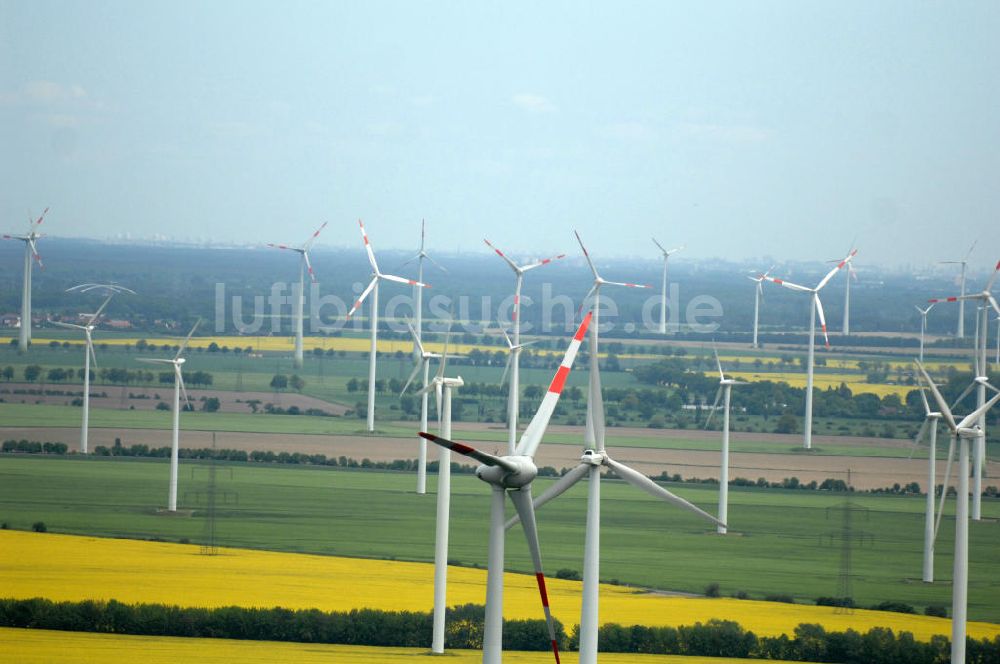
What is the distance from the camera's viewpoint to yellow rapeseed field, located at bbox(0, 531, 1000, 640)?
130 feet

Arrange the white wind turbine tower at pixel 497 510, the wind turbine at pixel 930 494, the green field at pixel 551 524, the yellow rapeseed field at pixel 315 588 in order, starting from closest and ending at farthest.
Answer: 1. the white wind turbine tower at pixel 497 510
2. the yellow rapeseed field at pixel 315 588
3. the wind turbine at pixel 930 494
4. the green field at pixel 551 524

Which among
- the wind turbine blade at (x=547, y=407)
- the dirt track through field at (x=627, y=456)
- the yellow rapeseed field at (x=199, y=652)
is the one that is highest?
the wind turbine blade at (x=547, y=407)

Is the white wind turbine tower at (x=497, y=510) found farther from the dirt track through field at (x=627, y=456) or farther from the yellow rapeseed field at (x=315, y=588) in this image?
the dirt track through field at (x=627, y=456)

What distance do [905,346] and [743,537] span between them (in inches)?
5476

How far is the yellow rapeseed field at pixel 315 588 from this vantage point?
3956cm

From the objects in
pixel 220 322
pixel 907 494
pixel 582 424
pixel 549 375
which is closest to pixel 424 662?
pixel 907 494

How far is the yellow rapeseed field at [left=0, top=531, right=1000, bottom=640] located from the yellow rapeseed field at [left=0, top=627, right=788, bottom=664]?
2.97 meters

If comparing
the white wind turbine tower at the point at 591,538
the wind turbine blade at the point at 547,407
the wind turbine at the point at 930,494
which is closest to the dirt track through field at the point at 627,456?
the wind turbine at the point at 930,494

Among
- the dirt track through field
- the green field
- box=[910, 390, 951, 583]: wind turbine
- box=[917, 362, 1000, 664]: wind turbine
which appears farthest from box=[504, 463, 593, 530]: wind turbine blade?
the dirt track through field

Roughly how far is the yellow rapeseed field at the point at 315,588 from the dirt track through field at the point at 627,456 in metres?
29.7

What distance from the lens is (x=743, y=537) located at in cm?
5828

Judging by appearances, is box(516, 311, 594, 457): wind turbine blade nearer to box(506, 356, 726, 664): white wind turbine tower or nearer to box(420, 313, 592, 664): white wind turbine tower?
box(420, 313, 592, 664): white wind turbine tower

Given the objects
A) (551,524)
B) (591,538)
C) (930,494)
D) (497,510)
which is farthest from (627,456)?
(497,510)

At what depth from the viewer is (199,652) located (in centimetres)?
3378
